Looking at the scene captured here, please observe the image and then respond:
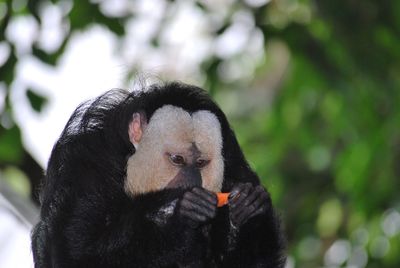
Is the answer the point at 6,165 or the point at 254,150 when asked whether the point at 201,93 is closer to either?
the point at 6,165

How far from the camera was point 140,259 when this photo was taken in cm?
527

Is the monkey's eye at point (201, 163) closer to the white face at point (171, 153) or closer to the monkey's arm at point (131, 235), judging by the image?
the white face at point (171, 153)

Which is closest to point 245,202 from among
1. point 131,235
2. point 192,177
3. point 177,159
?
point 192,177

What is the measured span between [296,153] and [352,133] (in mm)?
3390

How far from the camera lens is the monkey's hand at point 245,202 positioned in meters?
5.39

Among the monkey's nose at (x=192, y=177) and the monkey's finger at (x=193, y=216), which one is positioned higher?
the monkey's nose at (x=192, y=177)

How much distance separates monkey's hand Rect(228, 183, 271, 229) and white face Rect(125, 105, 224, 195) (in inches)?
6.7

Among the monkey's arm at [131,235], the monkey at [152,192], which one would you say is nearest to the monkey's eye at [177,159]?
the monkey at [152,192]

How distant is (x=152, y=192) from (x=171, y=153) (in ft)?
0.71

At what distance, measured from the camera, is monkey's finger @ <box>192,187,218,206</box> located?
17.0 feet

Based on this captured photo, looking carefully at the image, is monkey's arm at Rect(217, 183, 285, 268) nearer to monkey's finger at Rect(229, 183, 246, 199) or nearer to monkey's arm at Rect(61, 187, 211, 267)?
monkey's finger at Rect(229, 183, 246, 199)

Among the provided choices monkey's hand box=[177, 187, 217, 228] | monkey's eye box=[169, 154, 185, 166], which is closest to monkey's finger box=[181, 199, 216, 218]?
monkey's hand box=[177, 187, 217, 228]

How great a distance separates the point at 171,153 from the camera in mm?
5496

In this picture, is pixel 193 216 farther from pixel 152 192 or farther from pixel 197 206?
pixel 152 192
